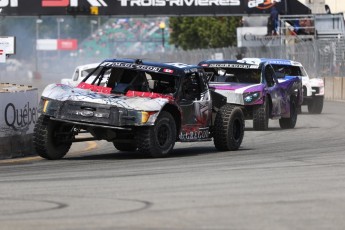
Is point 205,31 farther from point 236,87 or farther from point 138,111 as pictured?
point 138,111

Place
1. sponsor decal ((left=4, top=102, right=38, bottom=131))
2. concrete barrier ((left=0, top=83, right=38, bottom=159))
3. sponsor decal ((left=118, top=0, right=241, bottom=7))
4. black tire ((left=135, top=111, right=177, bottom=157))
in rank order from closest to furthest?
black tire ((left=135, top=111, right=177, bottom=157))
concrete barrier ((left=0, top=83, right=38, bottom=159))
sponsor decal ((left=4, top=102, right=38, bottom=131))
sponsor decal ((left=118, top=0, right=241, bottom=7))

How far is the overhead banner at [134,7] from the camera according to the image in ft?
165

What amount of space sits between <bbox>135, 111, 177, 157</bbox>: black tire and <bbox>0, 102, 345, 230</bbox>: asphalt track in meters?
0.20

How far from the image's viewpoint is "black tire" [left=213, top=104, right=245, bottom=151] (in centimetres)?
1755

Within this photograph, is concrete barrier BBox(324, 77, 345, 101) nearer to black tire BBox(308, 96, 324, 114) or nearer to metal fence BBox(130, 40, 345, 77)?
metal fence BBox(130, 40, 345, 77)

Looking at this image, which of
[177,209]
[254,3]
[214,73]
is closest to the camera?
[177,209]

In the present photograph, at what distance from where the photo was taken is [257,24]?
257ft

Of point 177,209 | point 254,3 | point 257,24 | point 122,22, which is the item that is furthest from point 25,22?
point 177,209

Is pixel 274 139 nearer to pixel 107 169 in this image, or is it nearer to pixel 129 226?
pixel 107 169

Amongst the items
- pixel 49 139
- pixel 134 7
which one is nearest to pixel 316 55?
pixel 134 7

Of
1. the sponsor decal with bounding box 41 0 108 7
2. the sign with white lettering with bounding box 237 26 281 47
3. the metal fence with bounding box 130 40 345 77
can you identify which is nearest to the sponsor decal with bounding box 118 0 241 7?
the sponsor decal with bounding box 41 0 108 7

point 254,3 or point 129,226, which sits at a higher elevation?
point 254,3

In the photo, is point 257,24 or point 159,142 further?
point 257,24

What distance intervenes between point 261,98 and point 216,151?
5599 mm
